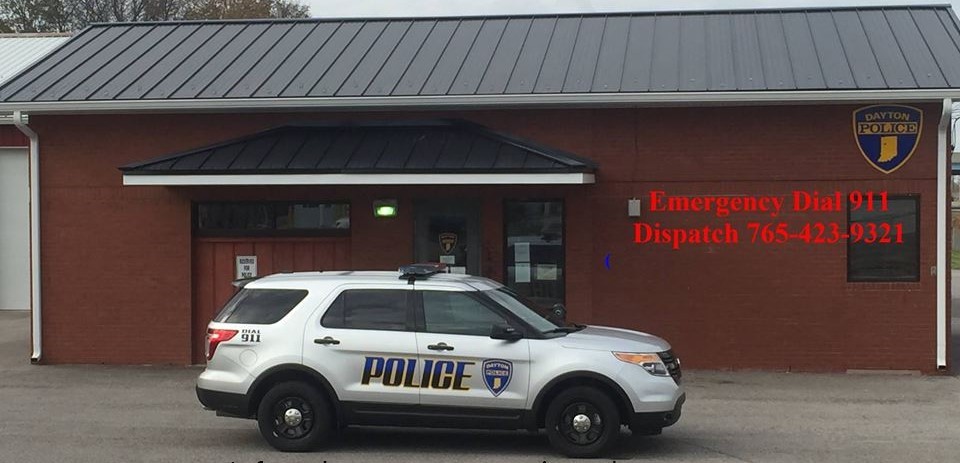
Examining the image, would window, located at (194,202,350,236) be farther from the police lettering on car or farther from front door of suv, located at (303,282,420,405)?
the police lettering on car

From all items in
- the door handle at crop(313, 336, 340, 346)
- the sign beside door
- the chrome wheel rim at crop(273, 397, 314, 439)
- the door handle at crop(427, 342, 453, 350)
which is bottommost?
the chrome wheel rim at crop(273, 397, 314, 439)

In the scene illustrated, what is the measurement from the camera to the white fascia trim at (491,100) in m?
13.4

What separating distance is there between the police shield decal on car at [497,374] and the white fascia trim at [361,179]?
178 inches

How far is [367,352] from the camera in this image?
9.36m

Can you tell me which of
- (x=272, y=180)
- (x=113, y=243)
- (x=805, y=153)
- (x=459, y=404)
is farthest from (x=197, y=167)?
(x=805, y=153)

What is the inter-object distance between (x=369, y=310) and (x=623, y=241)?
5.67m

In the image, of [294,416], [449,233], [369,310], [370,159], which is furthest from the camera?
[449,233]

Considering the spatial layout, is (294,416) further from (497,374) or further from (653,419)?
(653,419)

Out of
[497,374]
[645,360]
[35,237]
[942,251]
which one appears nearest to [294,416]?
[497,374]

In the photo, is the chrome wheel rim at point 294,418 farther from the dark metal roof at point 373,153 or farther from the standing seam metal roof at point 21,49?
the standing seam metal roof at point 21,49

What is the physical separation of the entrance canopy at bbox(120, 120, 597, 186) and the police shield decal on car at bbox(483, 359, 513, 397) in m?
4.54

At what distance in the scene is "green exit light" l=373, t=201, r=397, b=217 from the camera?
48.5 ft

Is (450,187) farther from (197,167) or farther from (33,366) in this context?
(33,366)
